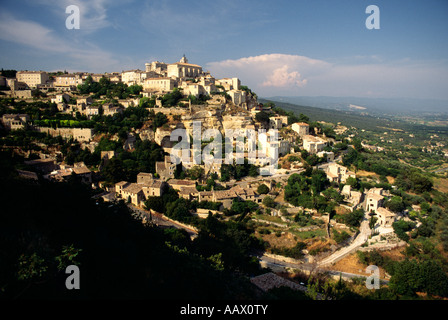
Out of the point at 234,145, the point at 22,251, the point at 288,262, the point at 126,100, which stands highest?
the point at 126,100

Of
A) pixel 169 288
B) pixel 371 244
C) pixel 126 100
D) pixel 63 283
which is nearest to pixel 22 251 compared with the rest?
pixel 63 283

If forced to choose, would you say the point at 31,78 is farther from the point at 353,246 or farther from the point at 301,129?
the point at 353,246

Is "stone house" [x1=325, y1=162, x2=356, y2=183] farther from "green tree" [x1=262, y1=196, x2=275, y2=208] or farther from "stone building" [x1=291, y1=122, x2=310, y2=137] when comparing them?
"stone building" [x1=291, y1=122, x2=310, y2=137]

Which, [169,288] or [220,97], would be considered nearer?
[169,288]

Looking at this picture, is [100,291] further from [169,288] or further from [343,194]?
[343,194]

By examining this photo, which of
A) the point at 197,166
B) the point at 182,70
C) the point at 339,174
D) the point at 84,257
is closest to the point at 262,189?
the point at 197,166

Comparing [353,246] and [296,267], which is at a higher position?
[353,246]

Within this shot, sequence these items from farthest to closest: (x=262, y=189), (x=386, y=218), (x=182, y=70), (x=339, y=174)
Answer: (x=182, y=70)
(x=339, y=174)
(x=262, y=189)
(x=386, y=218)

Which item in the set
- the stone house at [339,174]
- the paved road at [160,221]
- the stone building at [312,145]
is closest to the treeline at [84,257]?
the paved road at [160,221]
